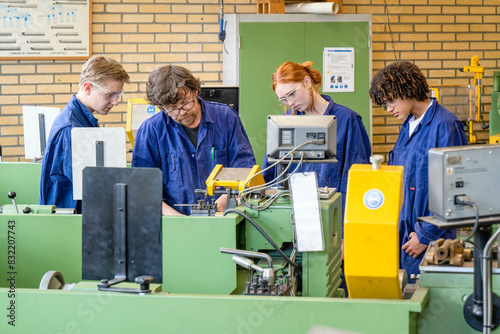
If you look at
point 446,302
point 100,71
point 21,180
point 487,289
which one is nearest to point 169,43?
point 21,180

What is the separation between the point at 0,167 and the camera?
3.61 m

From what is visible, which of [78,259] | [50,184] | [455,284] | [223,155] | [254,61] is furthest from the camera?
[254,61]

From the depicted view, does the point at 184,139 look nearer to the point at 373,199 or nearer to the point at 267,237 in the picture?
the point at 267,237

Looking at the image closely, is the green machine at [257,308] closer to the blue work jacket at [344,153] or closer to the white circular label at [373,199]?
the white circular label at [373,199]

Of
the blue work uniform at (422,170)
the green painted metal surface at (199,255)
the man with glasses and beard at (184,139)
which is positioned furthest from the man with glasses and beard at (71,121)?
the blue work uniform at (422,170)

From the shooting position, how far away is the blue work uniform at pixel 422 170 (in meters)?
2.38

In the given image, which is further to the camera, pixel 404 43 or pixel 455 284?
pixel 404 43

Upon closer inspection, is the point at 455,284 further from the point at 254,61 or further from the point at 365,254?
the point at 254,61

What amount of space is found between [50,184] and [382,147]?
11.2 ft

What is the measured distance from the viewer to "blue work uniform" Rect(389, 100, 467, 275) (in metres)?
2.38

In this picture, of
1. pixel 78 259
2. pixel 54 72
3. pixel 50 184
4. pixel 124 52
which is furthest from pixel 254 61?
pixel 78 259

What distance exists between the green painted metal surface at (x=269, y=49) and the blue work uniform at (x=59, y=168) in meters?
2.35

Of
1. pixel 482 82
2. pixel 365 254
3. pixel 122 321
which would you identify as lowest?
pixel 122 321

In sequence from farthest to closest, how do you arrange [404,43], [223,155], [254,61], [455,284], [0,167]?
1. [404,43]
2. [254,61]
3. [0,167]
4. [223,155]
5. [455,284]
